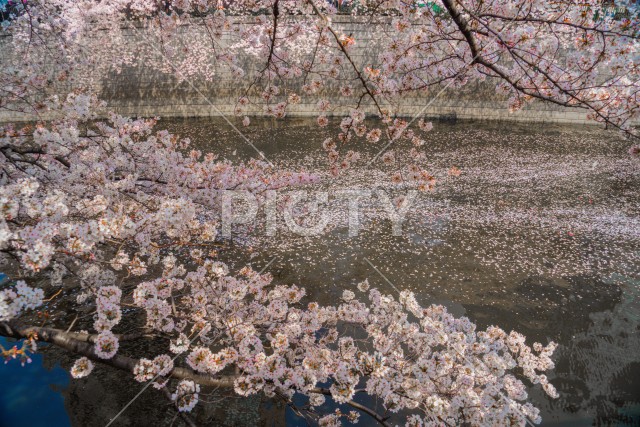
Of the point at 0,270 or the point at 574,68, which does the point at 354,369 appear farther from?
the point at 0,270

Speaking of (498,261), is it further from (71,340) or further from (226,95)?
(226,95)

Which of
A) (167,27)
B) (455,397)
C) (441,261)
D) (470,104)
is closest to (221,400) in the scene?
(455,397)

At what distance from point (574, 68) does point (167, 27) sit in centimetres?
713

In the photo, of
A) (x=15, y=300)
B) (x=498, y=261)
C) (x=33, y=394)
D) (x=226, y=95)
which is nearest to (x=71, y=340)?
(x=15, y=300)

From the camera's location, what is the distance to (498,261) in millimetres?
7109

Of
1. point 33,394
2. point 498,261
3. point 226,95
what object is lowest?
point 33,394

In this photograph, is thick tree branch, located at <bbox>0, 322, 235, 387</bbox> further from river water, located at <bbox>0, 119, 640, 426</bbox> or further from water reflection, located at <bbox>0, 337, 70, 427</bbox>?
water reflection, located at <bbox>0, 337, 70, 427</bbox>

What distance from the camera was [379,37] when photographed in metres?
18.8

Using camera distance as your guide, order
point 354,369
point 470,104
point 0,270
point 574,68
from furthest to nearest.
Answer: point 470,104
point 0,270
point 574,68
point 354,369

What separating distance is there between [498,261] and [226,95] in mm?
16754

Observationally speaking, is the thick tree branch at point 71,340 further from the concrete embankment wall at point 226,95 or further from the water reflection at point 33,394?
the concrete embankment wall at point 226,95

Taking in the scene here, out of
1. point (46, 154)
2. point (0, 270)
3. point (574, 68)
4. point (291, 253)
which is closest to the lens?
point (46, 154)

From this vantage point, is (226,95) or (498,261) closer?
(498,261)

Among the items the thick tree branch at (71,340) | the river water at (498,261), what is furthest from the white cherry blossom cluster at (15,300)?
the river water at (498,261)
